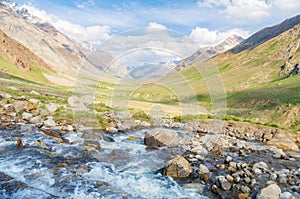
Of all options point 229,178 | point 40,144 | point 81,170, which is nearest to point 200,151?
point 229,178

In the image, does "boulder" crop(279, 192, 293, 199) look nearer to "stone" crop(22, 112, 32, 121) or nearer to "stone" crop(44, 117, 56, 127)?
"stone" crop(44, 117, 56, 127)

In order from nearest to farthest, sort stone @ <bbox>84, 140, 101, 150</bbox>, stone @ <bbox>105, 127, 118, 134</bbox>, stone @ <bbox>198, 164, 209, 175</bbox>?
stone @ <bbox>198, 164, 209, 175</bbox> < stone @ <bbox>84, 140, 101, 150</bbox> < stone @ <bbox>105, 127, 118, 134</bbox>

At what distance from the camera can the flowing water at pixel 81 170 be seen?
9789 millimetres

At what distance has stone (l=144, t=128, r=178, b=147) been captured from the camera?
17906mm

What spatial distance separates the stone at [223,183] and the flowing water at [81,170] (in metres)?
1.23

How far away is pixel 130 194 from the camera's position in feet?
32.7

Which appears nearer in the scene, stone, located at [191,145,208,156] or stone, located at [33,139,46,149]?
stone, located at [33,139,46,149]

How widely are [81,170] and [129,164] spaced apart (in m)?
2.85

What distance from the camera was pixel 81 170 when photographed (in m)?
11.8

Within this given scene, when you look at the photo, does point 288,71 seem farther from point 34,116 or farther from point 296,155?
point 34,116

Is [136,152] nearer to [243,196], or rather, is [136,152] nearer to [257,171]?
[257,171]

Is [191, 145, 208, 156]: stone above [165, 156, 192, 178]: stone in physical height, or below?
above

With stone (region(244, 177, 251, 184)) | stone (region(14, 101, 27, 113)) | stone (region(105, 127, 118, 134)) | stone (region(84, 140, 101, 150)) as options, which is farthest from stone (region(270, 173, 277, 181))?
stone (region(14, 101, 27, 113))

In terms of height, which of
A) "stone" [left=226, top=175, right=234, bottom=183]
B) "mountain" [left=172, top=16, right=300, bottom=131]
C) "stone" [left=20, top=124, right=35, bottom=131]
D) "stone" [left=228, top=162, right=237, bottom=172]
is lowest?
"stone" [left=226, top=175, right=234, bottom=183]
